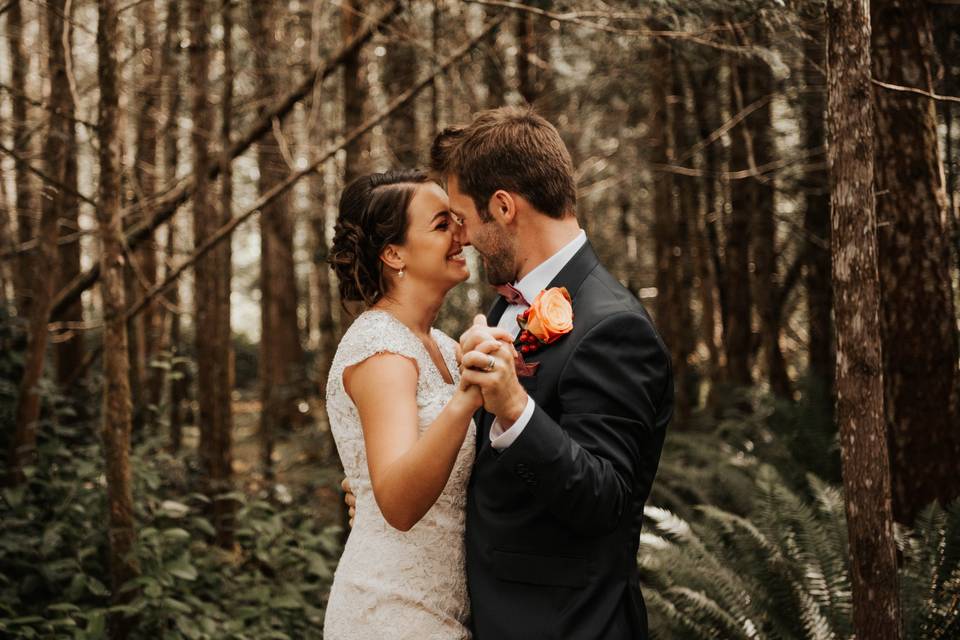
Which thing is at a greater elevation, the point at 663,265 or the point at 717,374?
the point at 663,265

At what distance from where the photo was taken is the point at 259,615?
5.45 metres

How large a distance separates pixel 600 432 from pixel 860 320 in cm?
107

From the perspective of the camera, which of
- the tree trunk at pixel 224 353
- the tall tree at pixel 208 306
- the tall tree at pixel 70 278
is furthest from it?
the tall tree at pixel 70 278

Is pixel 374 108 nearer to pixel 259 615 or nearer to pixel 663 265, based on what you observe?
pixel 663 265

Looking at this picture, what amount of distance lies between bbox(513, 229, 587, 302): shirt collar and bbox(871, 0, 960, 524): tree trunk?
3.16m

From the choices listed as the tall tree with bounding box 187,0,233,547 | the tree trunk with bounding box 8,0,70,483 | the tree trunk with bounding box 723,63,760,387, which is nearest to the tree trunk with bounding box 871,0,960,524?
the tall tree with bounding box 187,0,233,547

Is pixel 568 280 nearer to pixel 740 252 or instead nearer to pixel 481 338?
pixel 481 338

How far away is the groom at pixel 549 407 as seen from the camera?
2.09m

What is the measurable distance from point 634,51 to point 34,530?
31.6ft

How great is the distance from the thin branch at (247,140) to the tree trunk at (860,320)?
4615 millimetres

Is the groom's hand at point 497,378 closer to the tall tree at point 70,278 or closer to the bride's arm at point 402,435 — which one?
the bride's arm at point 402,435

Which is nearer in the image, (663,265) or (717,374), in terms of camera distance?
(663,265)

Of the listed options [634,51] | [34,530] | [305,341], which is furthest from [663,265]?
[305,341]

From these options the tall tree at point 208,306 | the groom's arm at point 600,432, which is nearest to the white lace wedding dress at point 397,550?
the groom's arm at point 600,432
